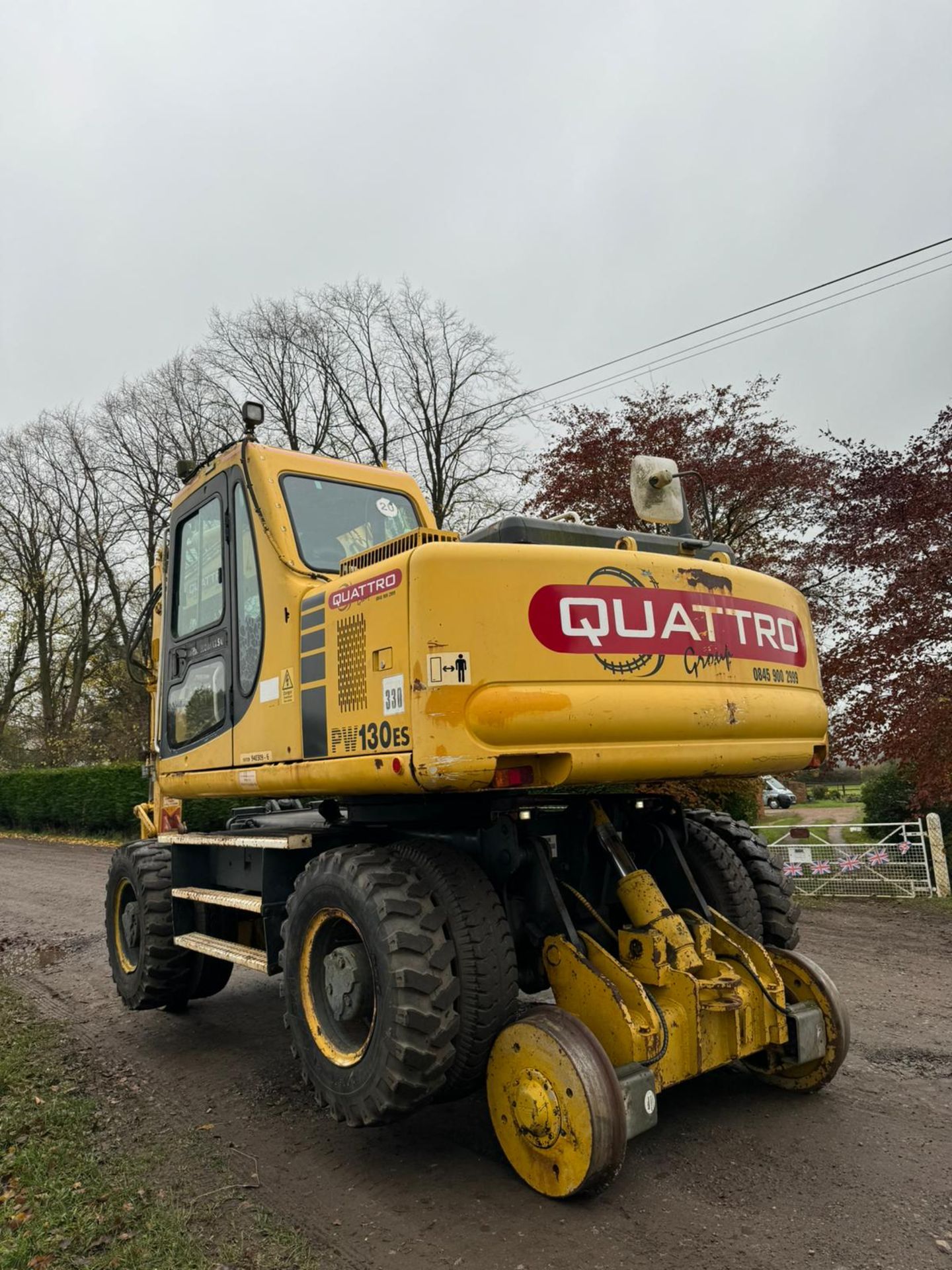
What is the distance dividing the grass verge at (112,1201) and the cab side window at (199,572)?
2.52 metres

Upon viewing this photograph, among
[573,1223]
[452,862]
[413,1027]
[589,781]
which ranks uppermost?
[589,781]

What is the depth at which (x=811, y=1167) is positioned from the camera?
140 inches

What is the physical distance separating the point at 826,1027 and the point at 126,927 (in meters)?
4.31

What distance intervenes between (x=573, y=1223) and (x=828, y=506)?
10.1 metres

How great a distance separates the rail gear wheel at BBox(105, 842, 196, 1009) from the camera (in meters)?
5.63

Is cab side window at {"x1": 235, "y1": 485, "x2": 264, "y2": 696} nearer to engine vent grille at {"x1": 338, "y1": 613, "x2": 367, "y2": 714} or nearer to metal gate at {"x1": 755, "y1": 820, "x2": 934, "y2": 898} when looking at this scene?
engine vent grille at {"x1": 338, "y1": 613, "x2": 367, "y2": 714}

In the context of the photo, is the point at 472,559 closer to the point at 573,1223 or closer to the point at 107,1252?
the point at 573,1223

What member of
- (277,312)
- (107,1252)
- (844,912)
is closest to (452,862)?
(107,1252)

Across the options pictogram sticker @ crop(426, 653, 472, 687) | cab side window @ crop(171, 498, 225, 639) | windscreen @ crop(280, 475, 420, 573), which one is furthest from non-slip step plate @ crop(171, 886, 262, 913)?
pictogram sticker @ crop(426, 653, 472, 687)

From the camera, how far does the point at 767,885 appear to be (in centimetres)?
509

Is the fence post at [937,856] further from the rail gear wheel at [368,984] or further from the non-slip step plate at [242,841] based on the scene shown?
the rail gear wheel at [368,984]

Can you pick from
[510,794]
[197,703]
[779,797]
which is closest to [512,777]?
[510,794]

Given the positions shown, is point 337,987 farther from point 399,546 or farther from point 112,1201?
point 399,546

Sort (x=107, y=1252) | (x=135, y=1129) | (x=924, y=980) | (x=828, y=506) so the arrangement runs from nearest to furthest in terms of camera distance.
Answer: (x=107, y=1252)
(x=135, y=1129)
(x=924, y=980)
(x=828, y=506)
